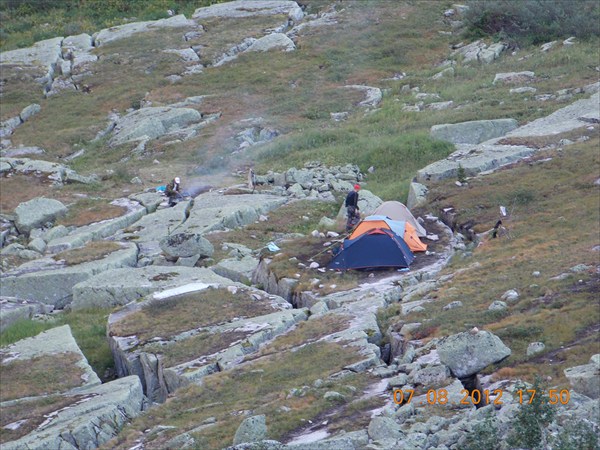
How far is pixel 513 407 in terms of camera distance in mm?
15781

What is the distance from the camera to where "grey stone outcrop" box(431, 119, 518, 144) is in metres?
41.4

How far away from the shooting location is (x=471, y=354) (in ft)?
61.1

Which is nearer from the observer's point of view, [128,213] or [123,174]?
[128,213]

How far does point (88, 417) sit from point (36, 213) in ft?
65.6

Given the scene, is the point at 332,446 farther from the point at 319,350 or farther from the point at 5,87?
the point at 5,87

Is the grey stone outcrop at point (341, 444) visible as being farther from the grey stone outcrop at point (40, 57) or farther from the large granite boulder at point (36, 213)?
the grey stone outcrop at point (40, 57)

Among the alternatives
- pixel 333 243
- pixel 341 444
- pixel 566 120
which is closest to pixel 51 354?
pixel 333 243

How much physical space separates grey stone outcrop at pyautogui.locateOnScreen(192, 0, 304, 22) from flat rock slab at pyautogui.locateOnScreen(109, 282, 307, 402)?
1609 inches

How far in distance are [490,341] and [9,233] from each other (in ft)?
84.9

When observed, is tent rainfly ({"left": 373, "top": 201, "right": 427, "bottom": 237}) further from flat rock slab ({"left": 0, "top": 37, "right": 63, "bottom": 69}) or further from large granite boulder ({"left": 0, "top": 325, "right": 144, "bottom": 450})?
flat rock slab ({"left": 0, "top": 37, "right": 63, "bottom": 69})

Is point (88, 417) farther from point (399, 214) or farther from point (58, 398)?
point (399, 214)

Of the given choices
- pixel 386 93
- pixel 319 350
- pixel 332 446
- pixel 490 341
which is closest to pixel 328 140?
pixel 386 93

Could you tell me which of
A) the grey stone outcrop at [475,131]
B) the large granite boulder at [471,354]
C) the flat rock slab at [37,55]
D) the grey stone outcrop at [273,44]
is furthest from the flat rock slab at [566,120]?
the flat rock slab at [37,55]

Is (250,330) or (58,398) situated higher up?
(250,330)
